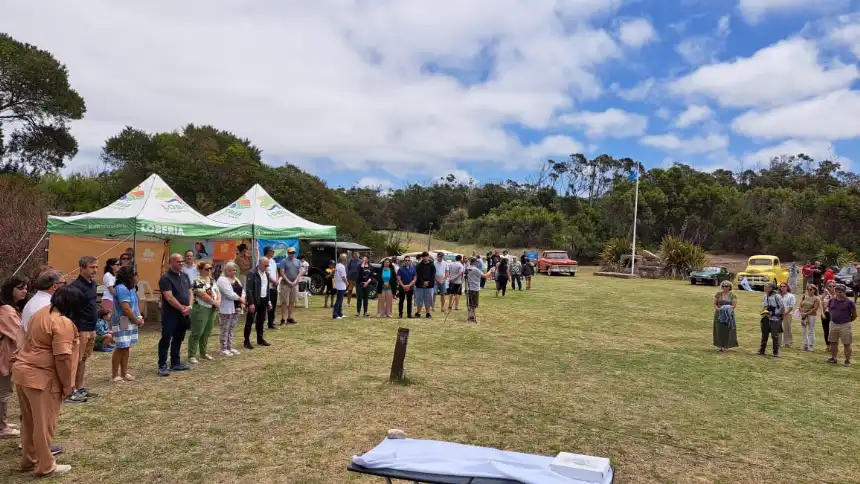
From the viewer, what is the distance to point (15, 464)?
4555 mm

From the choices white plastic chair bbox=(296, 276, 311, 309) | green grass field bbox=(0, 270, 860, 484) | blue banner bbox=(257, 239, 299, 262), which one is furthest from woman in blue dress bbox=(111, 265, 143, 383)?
blue banner bbox=(257, 239, 299, 262)

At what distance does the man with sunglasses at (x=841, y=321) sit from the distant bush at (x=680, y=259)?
76.5 ft

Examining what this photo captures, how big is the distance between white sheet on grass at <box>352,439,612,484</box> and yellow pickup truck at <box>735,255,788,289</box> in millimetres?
26276

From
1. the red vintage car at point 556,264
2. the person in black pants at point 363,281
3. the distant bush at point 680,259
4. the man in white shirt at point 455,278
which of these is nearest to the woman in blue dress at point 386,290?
the person in black pants at point 363,281

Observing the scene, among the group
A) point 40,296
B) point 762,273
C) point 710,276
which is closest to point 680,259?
point 710,276

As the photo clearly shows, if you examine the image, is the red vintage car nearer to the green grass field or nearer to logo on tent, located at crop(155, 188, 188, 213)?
the green grass field

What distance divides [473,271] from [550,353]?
4.00 metres

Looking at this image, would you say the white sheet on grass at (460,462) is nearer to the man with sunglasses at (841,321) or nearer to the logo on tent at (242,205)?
the man with sunglasses at (841,321)

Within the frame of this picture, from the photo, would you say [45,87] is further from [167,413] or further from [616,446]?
[616,446]

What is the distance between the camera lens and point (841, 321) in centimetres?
984

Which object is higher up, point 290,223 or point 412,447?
point 290,223

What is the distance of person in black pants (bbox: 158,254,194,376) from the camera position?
722 centimetres

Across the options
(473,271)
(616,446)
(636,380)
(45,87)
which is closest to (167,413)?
(616,446)

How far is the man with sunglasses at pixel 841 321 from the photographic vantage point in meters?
9.77
